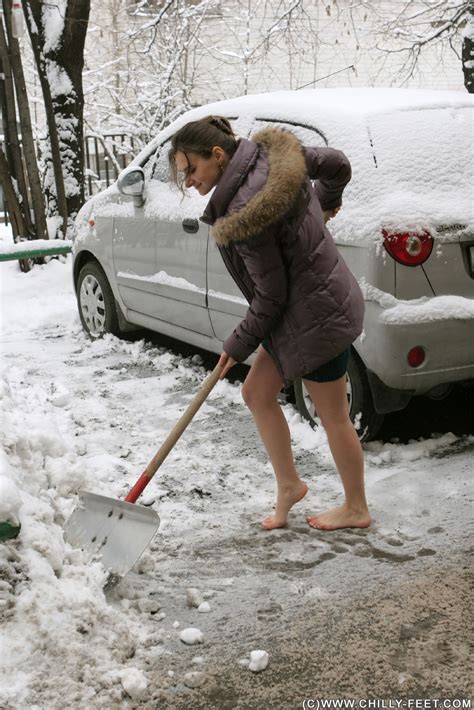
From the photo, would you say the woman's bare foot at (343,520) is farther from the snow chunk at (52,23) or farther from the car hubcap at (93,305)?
the snow chunk at (52,23)

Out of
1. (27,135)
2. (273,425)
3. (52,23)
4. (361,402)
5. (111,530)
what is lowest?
(111,530)

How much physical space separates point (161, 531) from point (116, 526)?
498 millimetres

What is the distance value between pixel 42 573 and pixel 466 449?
2.59 meters

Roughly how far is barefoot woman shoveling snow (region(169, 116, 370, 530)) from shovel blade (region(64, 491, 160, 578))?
0.69 meters

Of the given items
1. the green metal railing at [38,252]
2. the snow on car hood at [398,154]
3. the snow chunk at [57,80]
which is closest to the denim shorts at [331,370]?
the snow on car hood at [398,154]

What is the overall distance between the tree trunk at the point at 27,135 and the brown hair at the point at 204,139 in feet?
24.7

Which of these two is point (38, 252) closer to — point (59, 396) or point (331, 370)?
point (59, 396)

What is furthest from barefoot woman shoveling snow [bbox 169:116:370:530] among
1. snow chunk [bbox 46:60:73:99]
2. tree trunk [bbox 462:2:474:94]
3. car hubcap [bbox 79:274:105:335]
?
snow chunk [bbox 46:60:73:99]

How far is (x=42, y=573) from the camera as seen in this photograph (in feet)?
9.98

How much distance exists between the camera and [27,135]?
10.4m

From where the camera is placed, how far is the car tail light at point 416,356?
14.0 ft

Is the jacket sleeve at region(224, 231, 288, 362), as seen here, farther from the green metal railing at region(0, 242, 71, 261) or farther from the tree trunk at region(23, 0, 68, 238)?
the tree trunk at region(23, 0, 68, 238)

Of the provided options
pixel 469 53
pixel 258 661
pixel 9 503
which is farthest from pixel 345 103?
pixel 469 53

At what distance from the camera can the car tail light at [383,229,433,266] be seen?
4168 mm
